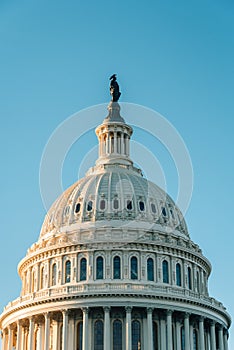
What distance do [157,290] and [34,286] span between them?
17478 millimetres

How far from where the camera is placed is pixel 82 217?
120 meters

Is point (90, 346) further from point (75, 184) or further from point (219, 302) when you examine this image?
point (75, 184)

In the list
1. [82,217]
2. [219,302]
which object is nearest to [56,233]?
[82,217]

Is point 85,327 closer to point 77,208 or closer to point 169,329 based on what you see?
point 169,329

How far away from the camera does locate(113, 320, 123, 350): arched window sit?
108562mm

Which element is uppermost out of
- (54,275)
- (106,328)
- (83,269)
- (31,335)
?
(54,275)

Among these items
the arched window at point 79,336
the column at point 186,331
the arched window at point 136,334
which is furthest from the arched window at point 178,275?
the arched window at point 79,336

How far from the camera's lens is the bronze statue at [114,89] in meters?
136

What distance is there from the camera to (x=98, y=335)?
109062mm

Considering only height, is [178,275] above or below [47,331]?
above

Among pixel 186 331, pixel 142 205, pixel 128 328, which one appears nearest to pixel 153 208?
pixel 142 205

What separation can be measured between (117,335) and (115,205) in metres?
18.8

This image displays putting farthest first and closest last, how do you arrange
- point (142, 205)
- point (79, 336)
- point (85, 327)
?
point (142, 205)
point (79, 336)
point (85, 327)

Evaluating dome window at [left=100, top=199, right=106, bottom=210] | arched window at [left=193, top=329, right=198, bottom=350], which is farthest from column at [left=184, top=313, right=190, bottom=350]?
dome window at [left=100, top=199, right=106, bottom=210]
